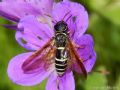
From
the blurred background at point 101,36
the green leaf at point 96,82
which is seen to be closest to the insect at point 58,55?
the green leaf at point 96,82

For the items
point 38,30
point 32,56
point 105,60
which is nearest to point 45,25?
point 38,30

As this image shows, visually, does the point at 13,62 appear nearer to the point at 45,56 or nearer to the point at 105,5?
the point at 45,56

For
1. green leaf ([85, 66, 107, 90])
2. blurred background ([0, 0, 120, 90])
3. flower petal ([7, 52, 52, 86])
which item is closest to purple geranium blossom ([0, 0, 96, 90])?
flower petal ([7, 52, 52, 86])

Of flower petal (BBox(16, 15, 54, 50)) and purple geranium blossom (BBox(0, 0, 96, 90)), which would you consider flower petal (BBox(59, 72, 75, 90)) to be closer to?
purple geranium blossom (BBox(0, 0, 96, 90))

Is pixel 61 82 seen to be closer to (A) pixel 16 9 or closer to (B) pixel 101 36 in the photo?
(A) pixel 16 9

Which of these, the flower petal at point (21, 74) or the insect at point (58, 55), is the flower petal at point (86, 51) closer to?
the insect at point (58, 55)

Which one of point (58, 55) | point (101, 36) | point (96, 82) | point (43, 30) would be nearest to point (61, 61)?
point (58, 55)
